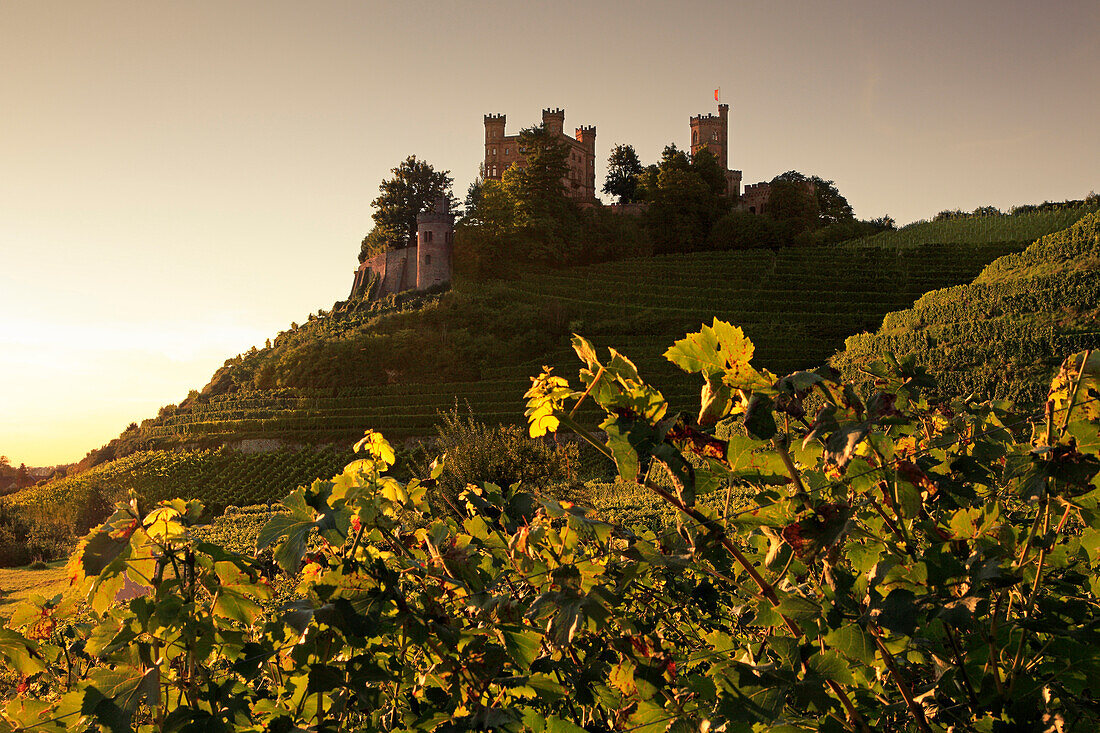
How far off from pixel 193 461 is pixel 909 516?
28.2 metres

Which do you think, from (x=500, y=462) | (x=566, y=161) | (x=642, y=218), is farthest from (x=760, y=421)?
(x=566, y=161)

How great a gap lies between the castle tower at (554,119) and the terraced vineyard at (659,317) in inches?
604

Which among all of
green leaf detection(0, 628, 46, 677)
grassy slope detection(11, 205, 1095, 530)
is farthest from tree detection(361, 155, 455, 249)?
green leaf detection(0, 628, 46, 677)

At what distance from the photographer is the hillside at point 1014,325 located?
38.4 feet

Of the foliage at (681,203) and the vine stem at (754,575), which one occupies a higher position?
the foliage at (681,203)

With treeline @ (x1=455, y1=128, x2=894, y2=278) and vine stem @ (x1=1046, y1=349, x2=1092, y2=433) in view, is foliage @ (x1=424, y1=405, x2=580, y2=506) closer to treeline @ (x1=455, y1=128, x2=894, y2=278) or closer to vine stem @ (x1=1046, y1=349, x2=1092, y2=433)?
vine stem @ (x1=1046, y1=349, x2=1092, y2=433)

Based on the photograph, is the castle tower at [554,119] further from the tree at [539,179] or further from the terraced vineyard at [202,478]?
the terraced vineyard at [202,478]

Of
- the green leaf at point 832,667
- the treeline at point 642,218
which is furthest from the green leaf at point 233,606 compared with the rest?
the treeline at point 642,218

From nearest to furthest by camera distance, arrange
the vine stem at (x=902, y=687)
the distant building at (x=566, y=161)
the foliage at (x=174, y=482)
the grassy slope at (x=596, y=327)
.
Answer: the vine stem at (x=902, y=687) < the foliage at (x=174, y=482) < the grassy slope at (x=596, y=327) < the distant building at (x=566, y=161)

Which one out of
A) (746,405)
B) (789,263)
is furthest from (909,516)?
(789,263)

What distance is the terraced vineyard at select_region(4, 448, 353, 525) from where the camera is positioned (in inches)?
878

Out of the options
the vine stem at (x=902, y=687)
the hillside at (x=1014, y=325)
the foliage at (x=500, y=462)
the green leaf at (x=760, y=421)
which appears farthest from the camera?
the hillside at (x=1014, y=325)

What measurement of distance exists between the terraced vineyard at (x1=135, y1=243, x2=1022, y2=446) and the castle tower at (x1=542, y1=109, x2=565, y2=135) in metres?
15.4

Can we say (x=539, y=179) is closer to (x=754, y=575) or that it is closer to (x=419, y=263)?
(x=419, y=263)
